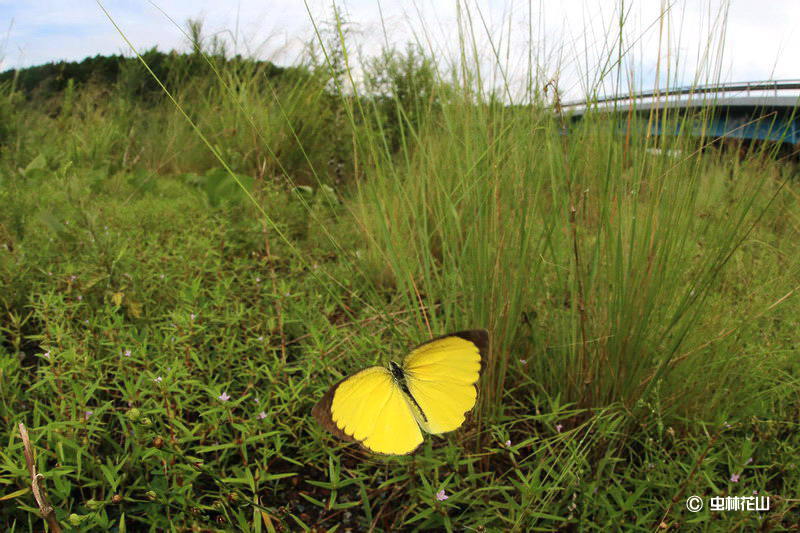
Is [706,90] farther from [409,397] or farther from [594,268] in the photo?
[409,397]

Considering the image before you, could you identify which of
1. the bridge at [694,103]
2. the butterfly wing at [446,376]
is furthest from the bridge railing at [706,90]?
the butterfly wing at [446,376]

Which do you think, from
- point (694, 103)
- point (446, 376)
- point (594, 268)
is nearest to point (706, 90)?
point (694, 103)

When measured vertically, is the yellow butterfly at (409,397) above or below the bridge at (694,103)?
below

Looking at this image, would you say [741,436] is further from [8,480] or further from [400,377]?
[8,480]

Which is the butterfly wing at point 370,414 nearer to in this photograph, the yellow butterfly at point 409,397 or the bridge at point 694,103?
the yellow butterfly at point 409,397

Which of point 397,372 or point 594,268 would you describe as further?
point 594,268

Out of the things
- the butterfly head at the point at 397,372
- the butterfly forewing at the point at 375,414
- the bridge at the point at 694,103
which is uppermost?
the bridge at the point at 694,103

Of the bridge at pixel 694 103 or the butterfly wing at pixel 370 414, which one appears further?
the bridge at pixel 694 103
